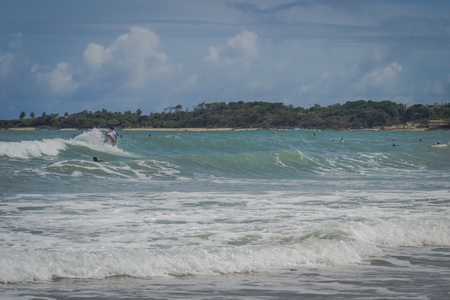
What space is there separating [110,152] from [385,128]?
141448mm

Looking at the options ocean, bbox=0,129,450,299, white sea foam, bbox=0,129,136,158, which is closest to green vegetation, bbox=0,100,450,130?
white sea foam, bbox=0,129,136,158

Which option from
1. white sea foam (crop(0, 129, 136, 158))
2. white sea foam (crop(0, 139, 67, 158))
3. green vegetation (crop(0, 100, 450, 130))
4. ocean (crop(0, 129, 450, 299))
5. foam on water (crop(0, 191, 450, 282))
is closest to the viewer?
ocean (crop(0, 129, 450, 299))

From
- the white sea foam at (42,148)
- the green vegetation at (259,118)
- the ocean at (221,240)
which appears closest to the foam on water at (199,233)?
the ocean at (221,240)

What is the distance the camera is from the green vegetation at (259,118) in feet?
523

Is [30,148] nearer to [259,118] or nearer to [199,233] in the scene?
[199,233]

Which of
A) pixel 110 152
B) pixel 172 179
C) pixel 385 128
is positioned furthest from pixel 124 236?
pixel 385 128

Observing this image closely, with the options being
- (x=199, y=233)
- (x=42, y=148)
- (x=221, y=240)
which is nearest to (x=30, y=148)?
(x=42, y=148)

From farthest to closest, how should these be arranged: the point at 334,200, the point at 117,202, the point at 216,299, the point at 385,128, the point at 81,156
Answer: the point at 385,128
the point at 81,156
the point at 334,200
the point at 117,202
the point at 216,299

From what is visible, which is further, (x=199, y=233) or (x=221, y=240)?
(x=199, y=233)

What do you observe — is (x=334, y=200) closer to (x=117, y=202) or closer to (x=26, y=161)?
(x=117, y=202)

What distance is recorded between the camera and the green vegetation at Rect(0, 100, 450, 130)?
159375 millimetres

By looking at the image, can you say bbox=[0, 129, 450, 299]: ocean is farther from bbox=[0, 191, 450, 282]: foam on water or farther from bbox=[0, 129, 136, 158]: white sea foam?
bbox=[0, 129, 136, 158]: white sea foam

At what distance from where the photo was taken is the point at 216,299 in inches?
225

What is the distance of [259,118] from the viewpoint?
175 m
